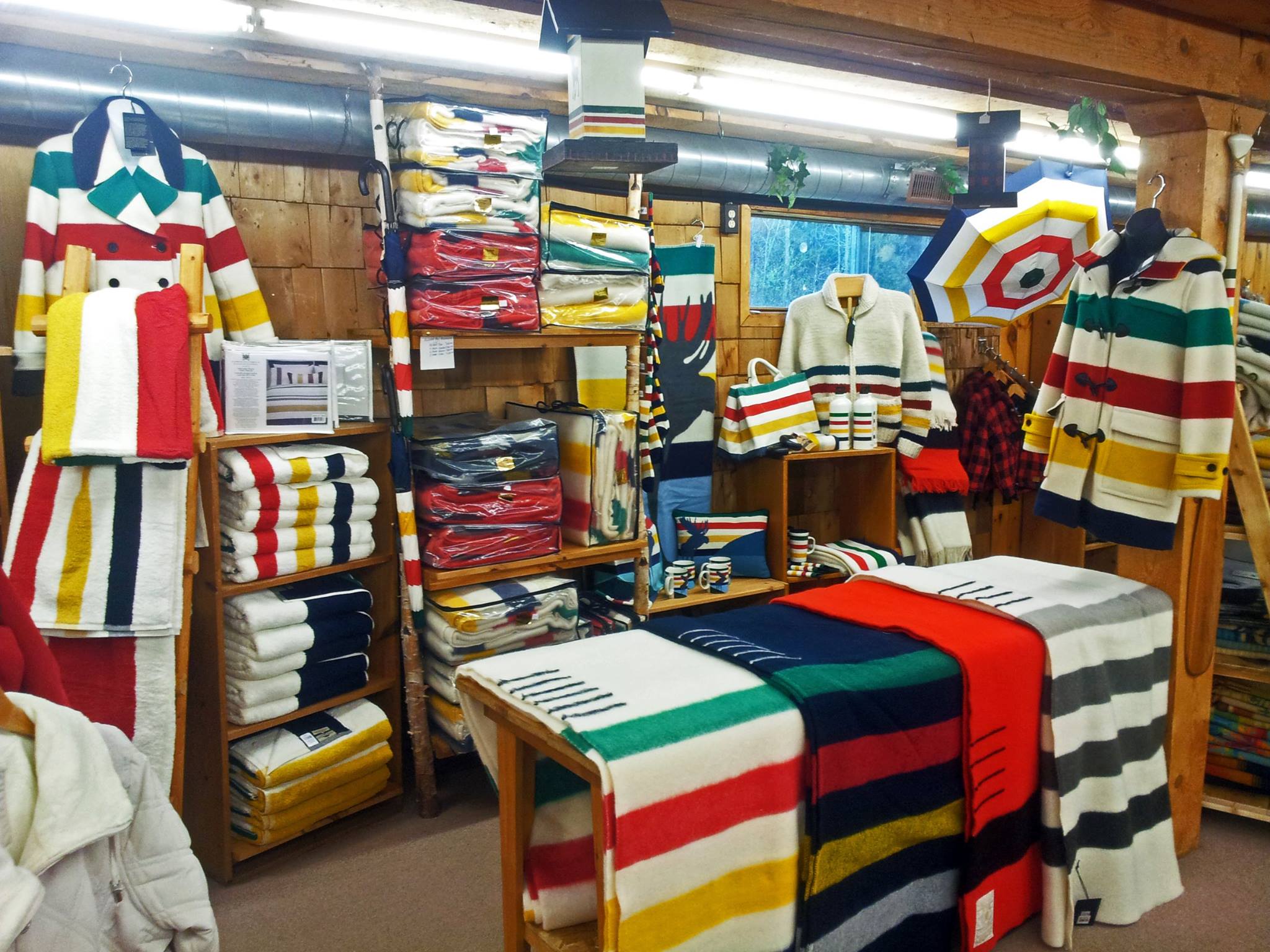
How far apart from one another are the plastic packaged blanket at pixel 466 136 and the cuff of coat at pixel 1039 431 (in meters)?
1.67

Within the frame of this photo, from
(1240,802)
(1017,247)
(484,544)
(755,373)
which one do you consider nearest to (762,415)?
(755,373)

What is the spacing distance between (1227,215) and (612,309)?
1850 mm

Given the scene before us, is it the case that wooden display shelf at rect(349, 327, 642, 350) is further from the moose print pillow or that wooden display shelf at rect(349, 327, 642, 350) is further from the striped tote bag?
the moose print pillow

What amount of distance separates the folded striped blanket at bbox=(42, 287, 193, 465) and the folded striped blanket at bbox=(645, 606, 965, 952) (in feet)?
3.66

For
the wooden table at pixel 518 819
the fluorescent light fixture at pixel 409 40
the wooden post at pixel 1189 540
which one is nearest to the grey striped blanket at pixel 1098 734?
the wooden post at pixel 1189 540

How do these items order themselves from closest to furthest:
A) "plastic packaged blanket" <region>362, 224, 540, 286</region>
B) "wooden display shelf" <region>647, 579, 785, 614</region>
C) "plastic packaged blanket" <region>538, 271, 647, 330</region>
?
"plastic packaged blanket" <region>362, 224, 540, 286</region>
"plastic packaged blanket" <region>538, 271, 647, 330</region>
"wooden display shelf" <region>647, 579, 785, 614</region>

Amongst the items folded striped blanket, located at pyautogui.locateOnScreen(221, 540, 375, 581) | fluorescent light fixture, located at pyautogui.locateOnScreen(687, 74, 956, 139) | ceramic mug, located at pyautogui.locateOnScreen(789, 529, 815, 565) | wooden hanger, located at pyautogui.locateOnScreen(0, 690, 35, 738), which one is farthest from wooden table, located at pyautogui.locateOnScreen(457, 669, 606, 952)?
ceramic mug, located at pyautogui.locateOnScreen(789, 529, 815, 565)

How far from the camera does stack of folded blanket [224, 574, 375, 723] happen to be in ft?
8.93

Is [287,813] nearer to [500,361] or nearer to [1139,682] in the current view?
[500,361]

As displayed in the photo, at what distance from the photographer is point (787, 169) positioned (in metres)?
3.81

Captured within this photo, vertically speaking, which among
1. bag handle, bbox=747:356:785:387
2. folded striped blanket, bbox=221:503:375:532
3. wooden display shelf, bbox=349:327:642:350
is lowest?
folded striped blanket, bbox=221:503:375:532

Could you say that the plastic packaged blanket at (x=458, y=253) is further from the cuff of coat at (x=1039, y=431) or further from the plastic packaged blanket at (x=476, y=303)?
the cuff of coat at (x=1039, y=431)

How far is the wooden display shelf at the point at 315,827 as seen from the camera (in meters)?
2.77

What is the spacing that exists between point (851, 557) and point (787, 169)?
1.64 metres
